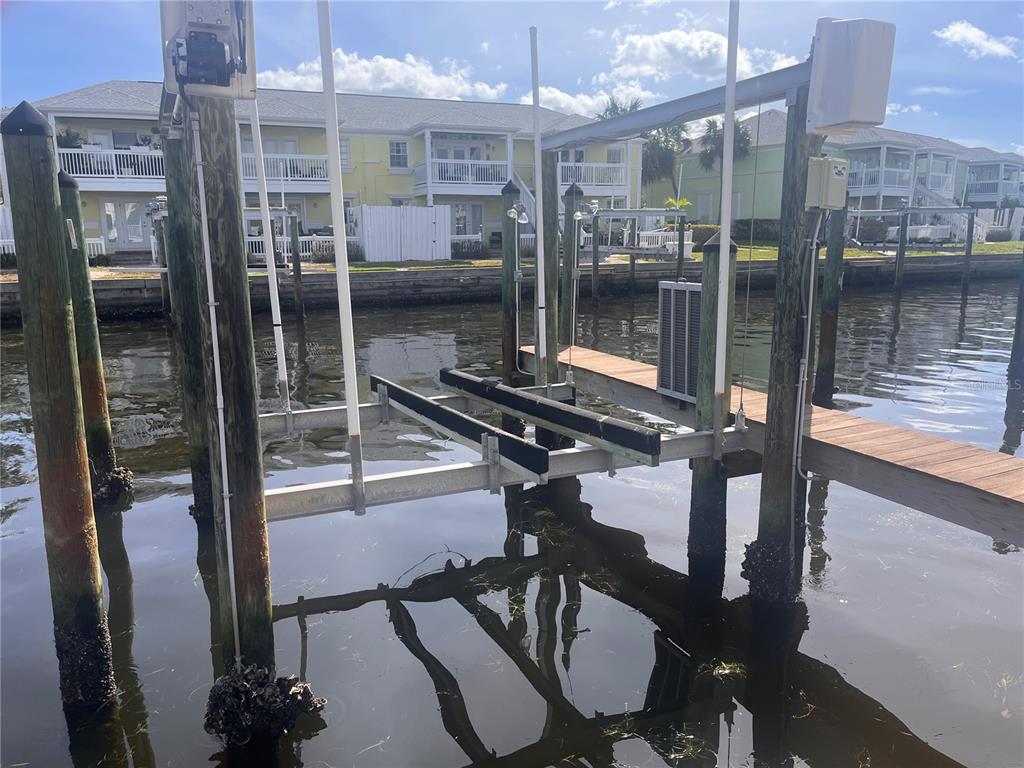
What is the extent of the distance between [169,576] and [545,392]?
3.82m

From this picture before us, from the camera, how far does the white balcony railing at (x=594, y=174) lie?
34875 millimetres

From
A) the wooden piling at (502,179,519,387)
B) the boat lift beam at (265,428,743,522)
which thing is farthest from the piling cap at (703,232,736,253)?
the wooden piling at (502,179,519,387)

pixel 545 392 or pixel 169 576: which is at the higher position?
pixel 545 392

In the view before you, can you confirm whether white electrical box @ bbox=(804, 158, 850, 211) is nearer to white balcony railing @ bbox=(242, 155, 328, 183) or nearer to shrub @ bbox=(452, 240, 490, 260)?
shrub @ bbox=(452, 240, 490, 260)

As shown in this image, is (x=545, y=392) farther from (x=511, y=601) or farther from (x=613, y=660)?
(x=613, y=660)

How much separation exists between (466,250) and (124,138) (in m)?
15.0

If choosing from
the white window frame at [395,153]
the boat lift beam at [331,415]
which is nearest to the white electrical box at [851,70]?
the boat lift beam at [331,415]

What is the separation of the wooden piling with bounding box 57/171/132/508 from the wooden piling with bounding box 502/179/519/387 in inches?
169

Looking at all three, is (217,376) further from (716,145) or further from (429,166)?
(716,145)

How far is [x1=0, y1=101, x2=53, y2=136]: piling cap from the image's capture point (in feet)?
13.0

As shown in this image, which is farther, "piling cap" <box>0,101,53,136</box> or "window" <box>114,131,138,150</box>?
"window" <box>114,131,138,150</box>

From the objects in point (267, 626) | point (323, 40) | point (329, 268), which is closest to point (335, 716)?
point (267, 626)

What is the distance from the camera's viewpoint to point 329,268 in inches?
1064

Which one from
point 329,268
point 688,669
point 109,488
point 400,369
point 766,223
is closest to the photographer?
point 688,669
